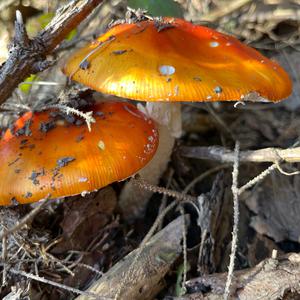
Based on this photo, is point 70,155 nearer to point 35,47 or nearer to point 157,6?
point 35,47

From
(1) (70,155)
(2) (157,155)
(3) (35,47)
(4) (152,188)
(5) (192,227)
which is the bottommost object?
(5) (192,227)

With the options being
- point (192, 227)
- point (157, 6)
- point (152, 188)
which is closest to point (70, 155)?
point (152, 188)

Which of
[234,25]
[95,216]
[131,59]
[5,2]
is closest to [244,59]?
[131,59]

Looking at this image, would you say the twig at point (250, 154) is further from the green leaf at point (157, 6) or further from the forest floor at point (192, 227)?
the green leaf at point (157, 6)

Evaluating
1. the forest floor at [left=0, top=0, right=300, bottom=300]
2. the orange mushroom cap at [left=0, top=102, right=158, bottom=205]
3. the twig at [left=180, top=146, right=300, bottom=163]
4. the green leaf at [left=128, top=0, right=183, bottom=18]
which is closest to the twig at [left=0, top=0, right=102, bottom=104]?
the orange mushroom cap at [left=0, top=102, right=158, bottom=205]

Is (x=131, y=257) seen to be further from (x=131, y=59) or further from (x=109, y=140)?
(x=131, y=59)

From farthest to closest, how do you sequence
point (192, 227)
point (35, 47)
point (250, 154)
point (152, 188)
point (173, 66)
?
point (192, 227), point (250, 154), point (152, 188), point (35, 47), point (173, 66)
